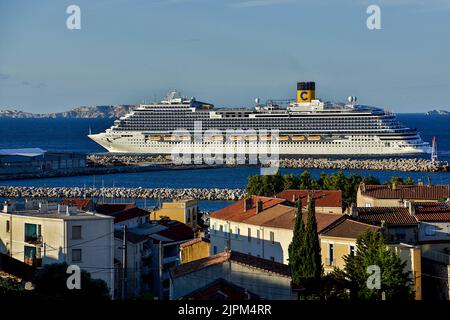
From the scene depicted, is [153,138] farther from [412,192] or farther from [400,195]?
[400,195]

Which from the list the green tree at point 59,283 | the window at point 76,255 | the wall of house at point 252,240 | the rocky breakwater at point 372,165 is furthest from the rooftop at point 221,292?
the rocky breakwater at point 372,165

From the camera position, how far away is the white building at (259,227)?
52.3ft

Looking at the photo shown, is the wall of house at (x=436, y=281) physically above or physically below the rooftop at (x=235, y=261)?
below

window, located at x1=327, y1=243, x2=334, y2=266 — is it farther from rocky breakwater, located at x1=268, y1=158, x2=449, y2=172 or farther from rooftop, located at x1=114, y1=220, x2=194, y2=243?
rocky breakwater, located at x1=268, y1=158, x2=449, y2=172

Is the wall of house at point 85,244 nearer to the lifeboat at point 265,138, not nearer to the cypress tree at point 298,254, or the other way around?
the cypress tree at point 298,254

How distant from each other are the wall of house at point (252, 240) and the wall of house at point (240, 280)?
389 cm

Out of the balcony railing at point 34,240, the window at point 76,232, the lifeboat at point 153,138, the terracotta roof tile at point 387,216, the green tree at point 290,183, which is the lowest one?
the lifeboat at point 153,138

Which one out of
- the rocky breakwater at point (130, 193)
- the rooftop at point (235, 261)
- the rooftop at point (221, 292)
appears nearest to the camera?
the rooftop at point (221, 292)

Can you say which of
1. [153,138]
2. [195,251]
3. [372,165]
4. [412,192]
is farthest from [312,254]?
[153,138]

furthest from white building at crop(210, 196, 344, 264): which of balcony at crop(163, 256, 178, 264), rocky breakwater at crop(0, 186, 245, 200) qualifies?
rocky breakwater at crop(0, 186, 245, 200)

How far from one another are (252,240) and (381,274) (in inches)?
242

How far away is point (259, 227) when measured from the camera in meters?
16.9

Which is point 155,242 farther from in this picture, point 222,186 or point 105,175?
point 105,175

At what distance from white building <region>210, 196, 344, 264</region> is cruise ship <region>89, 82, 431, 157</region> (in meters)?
50.7
